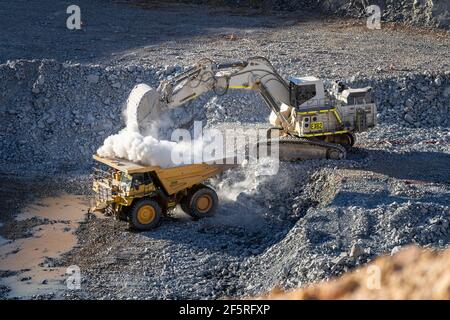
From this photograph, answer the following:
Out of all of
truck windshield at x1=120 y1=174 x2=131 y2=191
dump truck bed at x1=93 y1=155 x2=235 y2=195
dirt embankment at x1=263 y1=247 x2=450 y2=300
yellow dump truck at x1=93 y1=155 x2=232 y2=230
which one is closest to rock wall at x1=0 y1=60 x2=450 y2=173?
yellow dump truck at x1=93 y1=155 x2=232 y2=230

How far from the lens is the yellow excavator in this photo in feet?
64.9

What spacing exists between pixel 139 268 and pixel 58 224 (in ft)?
13.0

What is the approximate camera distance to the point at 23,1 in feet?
123

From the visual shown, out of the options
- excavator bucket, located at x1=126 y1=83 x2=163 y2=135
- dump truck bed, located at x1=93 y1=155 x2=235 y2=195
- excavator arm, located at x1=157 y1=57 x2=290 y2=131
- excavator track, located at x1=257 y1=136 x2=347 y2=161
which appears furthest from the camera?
excavator track, located at x1=257 y1=136 x2=347 y2=161

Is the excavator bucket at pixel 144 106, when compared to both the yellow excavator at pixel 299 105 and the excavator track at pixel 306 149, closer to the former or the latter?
the yellow excavator at pixel 299 105

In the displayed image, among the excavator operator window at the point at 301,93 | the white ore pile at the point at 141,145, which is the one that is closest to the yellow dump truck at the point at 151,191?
the white ore pile at the point at 141,145

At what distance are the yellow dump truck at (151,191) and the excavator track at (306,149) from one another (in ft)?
5.51

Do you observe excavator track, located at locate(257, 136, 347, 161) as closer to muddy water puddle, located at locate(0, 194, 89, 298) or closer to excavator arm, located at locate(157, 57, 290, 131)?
excavator arm, located at locate(157, 57, 290, 131)

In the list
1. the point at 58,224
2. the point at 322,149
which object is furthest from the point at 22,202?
the point at 322,149

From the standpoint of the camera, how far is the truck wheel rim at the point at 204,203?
A: 19.3 metres

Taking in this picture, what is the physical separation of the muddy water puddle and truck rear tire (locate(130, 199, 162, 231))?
153 centimetres

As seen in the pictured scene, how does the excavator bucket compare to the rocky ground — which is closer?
the rocky ground

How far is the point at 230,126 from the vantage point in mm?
24109

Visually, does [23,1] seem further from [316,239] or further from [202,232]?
[316,239]
